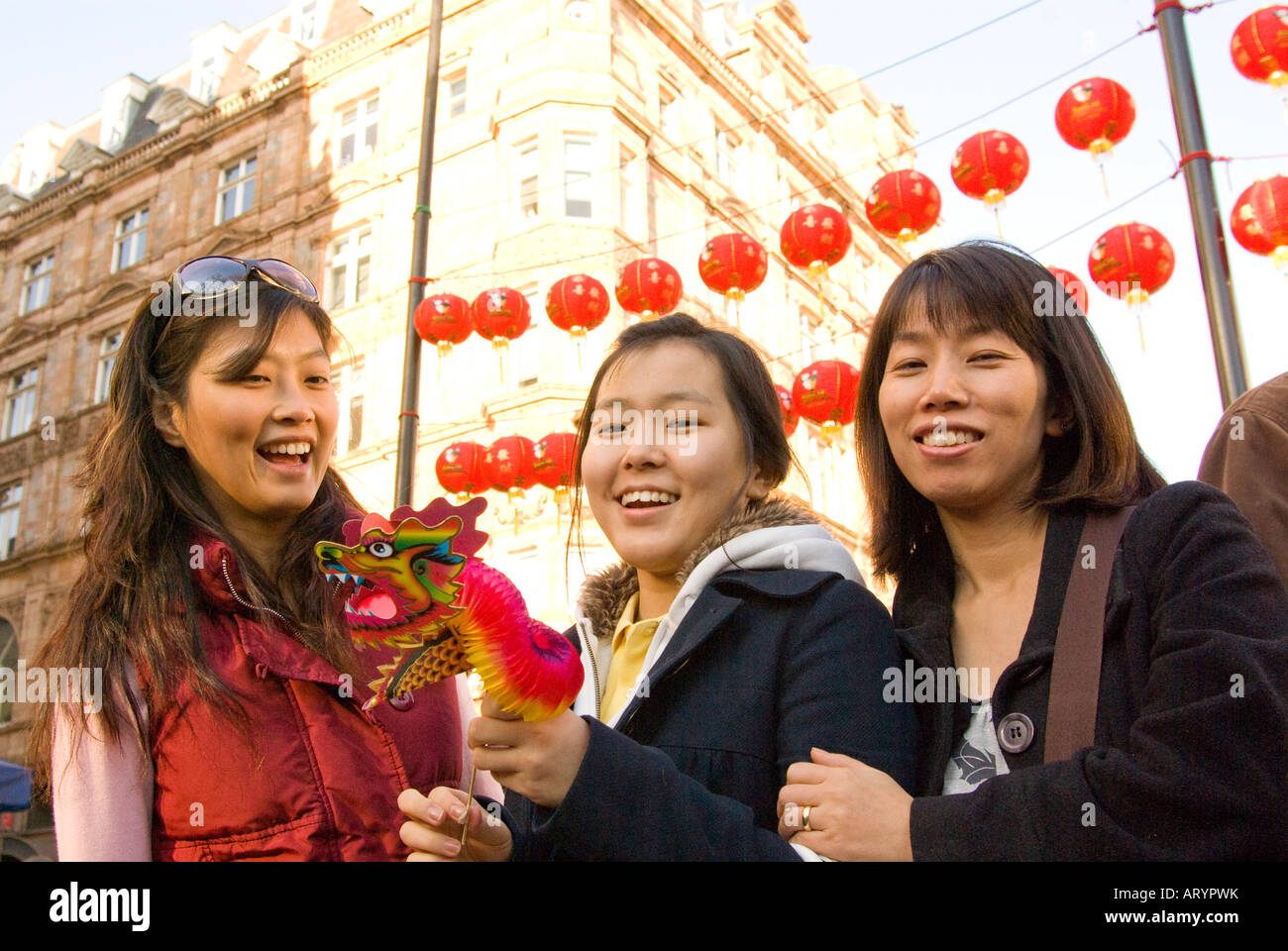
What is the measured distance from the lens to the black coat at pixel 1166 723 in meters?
1.22

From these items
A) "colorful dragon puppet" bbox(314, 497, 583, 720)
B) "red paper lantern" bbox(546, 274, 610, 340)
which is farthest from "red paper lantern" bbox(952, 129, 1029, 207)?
"colorful dragon puppet" bbox(314, 497, 583, 720)

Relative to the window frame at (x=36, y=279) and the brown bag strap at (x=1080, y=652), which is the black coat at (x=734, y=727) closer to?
the brown bag strap at (x=1080, y=652)

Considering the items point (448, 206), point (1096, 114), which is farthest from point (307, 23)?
point (1096, 114)

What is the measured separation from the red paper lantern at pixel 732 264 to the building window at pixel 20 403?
18.3 metres

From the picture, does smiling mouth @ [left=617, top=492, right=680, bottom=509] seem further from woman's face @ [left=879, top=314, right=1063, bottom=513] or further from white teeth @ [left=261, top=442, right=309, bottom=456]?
white teeth @ [left=261, top=442, right=309, bottom=456]

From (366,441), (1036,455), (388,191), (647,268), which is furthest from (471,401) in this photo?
(1036,455)

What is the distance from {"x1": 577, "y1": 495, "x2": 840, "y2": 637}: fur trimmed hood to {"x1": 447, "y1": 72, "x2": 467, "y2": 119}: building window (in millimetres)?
16192

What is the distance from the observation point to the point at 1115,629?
4.73 feet

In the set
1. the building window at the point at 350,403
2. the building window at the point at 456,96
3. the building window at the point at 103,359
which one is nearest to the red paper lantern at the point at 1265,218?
the building window at the point at 350,403

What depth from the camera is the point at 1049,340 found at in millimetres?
1766

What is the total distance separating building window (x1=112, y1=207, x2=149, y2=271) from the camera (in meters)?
21.0

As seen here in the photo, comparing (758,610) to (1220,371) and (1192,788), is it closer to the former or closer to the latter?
(1192,788)
